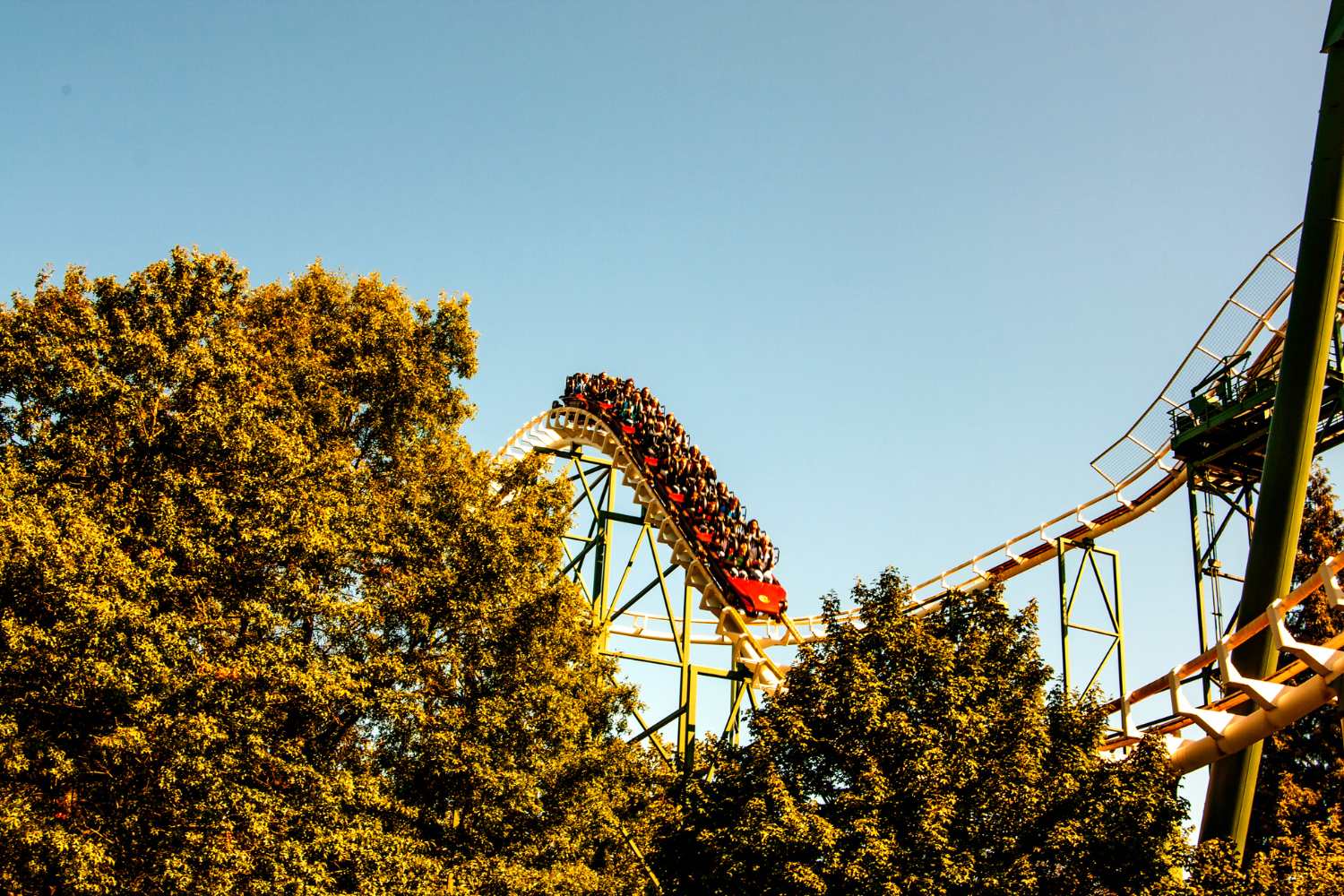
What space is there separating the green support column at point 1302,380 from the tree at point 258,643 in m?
7.71

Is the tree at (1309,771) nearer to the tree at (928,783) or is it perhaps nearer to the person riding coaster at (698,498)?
the tree at (928,783)

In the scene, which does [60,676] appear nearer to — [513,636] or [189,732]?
[189,732]

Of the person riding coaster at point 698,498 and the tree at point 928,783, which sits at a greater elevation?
the person riding coaster at point 698,498

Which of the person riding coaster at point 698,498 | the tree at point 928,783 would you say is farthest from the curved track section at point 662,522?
the tree at point 928,783

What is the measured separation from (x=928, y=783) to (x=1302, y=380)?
675cm

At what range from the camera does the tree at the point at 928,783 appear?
10930 millimetres

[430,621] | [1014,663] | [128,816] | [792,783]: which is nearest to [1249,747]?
[1014,663]

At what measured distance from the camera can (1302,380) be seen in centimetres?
1372

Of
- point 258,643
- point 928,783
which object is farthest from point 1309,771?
point 258,643

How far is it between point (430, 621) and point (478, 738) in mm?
1585

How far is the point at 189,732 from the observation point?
40.0 ft

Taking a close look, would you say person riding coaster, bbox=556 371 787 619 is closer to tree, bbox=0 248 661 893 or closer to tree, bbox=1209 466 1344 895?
tree, bbox=0 248 661 893

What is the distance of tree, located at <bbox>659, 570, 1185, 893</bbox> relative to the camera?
1093 centimetres

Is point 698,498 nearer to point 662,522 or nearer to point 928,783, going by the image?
point 662,522
